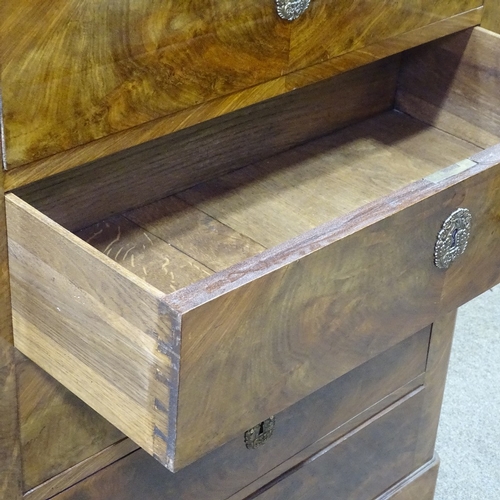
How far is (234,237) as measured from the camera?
1.00 metres

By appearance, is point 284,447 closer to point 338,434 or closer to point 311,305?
point 338,434

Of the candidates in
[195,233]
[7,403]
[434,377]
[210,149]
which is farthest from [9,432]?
[434,377]

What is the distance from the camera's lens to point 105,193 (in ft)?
3.22

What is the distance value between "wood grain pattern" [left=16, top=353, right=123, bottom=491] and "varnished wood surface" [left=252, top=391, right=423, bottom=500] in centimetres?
26

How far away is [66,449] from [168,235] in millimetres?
223

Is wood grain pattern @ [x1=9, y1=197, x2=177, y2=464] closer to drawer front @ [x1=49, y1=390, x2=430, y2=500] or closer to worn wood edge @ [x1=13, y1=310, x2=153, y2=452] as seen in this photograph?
worn wood edge @ [x1=13, y1=310, x2=153, y2=452]

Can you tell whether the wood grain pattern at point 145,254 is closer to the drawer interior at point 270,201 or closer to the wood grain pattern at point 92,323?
the drawer interior at point 270,201

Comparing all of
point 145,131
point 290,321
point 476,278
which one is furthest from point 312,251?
point 476,278

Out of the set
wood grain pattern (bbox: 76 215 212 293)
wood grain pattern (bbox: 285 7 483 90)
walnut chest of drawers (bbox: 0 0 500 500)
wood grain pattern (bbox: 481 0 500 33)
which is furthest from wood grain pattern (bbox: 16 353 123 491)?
wood grain pattern (bbox: 481 0 500 33)

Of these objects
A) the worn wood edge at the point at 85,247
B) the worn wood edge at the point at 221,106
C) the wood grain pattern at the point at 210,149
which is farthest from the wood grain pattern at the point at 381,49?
the worn wood edge at the point at 85,247

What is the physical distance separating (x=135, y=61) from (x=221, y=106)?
4.7 inches

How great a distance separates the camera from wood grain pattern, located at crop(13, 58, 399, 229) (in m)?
0.95

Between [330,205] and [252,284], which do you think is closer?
[252,284]

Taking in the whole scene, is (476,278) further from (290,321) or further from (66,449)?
(66,449)
